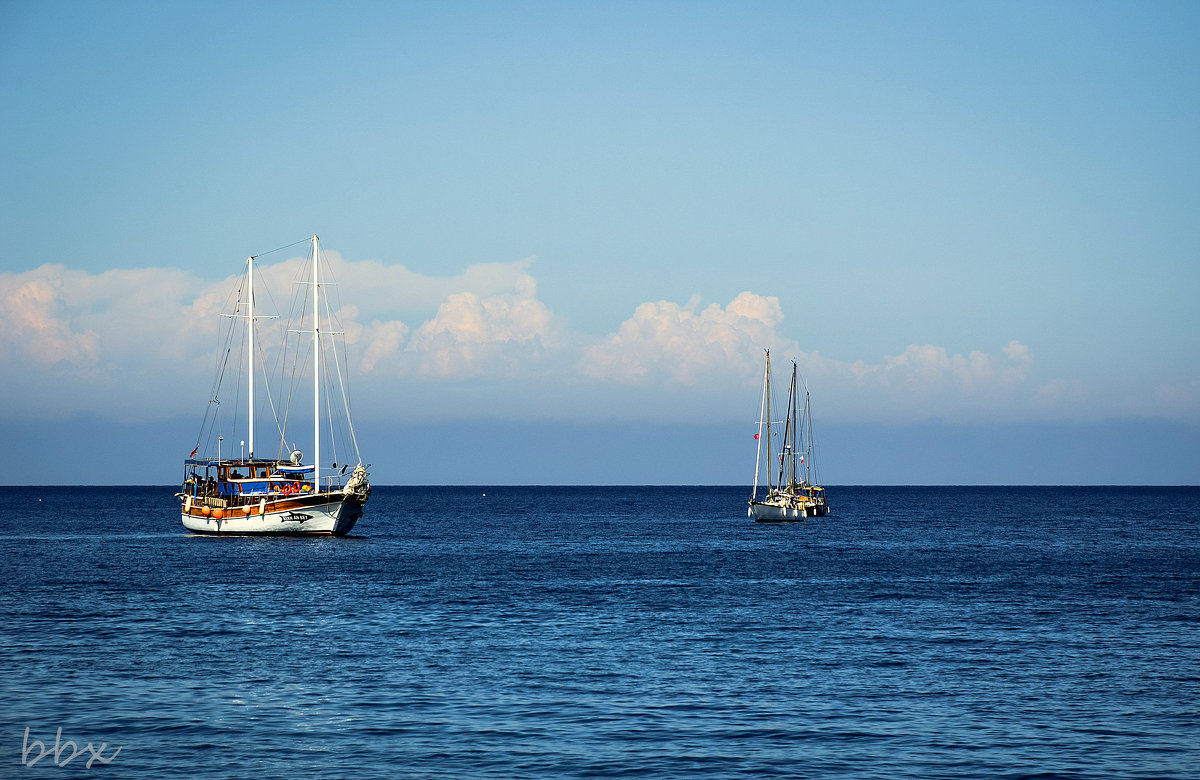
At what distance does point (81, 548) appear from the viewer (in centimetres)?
9931

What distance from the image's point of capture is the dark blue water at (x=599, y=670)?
1076 inches

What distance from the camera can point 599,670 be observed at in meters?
37.7

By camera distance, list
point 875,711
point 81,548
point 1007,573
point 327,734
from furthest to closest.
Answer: point 81,548
point 1007,573
point 875,711
point 327,734

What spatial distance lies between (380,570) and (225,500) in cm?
3238

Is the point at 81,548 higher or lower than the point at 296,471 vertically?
lower

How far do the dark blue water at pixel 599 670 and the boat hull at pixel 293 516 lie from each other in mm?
17102

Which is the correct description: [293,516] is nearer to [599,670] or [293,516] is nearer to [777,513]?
[599,670]

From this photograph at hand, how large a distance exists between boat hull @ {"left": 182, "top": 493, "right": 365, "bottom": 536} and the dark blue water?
17.1 metres

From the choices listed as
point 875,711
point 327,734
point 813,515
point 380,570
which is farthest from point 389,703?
point 813,515

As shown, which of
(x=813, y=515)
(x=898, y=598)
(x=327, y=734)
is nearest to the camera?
(x=327, y=734)

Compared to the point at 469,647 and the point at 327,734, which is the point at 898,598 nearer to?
the point at 469,647

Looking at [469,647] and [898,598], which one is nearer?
[469,647]

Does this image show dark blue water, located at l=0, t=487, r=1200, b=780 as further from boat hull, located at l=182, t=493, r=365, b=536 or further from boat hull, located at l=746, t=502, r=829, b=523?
boat hull, located at l=746, t=502, r=829, b=523

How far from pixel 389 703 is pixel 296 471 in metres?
72.1
